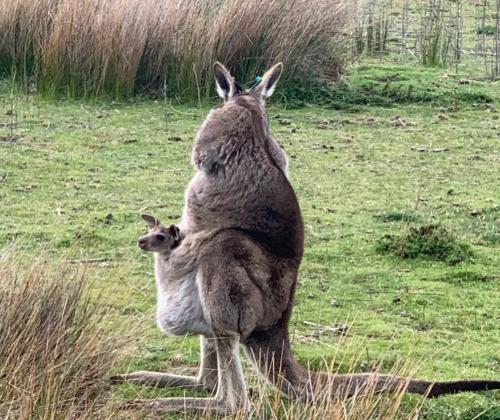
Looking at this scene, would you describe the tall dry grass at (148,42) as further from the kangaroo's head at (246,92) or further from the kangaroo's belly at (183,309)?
the kangaroo's belly at (183,309)

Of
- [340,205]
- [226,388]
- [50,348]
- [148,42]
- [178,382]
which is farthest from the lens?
[148,42]

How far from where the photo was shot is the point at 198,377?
14.5ft

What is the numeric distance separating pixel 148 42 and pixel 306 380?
21.6ft

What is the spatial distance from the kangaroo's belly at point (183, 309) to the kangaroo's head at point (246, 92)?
88 cm

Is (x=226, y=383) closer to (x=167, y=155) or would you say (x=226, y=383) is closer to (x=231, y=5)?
(x=167, y=155)

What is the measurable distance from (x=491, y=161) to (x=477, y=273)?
2798 mm

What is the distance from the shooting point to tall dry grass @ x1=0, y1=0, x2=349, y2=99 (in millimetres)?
9883

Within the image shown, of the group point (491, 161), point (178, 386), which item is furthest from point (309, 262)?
point (491, 161)

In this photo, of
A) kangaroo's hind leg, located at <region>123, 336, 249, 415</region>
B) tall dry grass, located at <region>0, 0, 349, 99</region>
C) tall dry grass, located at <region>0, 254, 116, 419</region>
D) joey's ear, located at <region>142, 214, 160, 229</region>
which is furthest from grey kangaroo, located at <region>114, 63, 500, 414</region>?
tall dry grass, located at <region>0, 0, 349, 99</region>

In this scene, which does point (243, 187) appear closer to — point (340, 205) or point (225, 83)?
point (225, 83)

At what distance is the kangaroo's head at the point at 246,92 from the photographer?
4688 millimetres

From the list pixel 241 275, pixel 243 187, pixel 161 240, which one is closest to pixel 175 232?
pixel 161 240

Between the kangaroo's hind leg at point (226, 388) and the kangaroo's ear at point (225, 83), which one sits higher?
the kangaroo's ear at point (225, 83)

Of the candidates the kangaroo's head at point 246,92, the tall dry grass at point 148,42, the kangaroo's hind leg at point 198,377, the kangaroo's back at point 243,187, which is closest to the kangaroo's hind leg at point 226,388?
the kangaroo's hind leg at point 198,377
